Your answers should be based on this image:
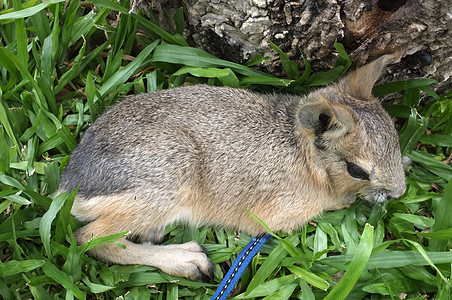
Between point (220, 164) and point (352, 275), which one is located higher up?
point (220, 164)

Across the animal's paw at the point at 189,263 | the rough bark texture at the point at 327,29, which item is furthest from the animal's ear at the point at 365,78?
the animal's paw at the point at 189,263

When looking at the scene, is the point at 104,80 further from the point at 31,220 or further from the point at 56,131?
the point at 31,220

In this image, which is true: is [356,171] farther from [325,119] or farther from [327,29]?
[327,29]

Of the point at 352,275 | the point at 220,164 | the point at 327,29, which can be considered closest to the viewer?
the point at 352,275

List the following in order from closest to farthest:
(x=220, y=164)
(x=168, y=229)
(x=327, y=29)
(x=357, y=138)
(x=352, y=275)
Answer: (x=352, y=275) < (x=357, y=138) < (x=220, y=164) < (x=327, y=29) < (x=168, y=229)

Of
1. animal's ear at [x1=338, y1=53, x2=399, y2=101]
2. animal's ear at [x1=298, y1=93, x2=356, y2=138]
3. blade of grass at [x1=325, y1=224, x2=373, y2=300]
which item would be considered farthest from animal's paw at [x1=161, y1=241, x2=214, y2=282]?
animal's ear at [x1=338, y1=53, x2=399, y2=101]

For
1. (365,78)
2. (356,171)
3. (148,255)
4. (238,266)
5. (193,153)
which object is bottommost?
(238,266)

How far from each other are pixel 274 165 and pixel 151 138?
945 millimetres

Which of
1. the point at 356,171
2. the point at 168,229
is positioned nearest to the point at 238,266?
the point at 168,229

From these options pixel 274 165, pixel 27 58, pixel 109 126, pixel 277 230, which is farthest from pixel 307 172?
pixel 27 58

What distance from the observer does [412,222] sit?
4.12 meters

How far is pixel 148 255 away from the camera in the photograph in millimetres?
3973

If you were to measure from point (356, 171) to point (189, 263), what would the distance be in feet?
4.61

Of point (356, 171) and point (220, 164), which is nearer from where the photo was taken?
point (356, 171)
